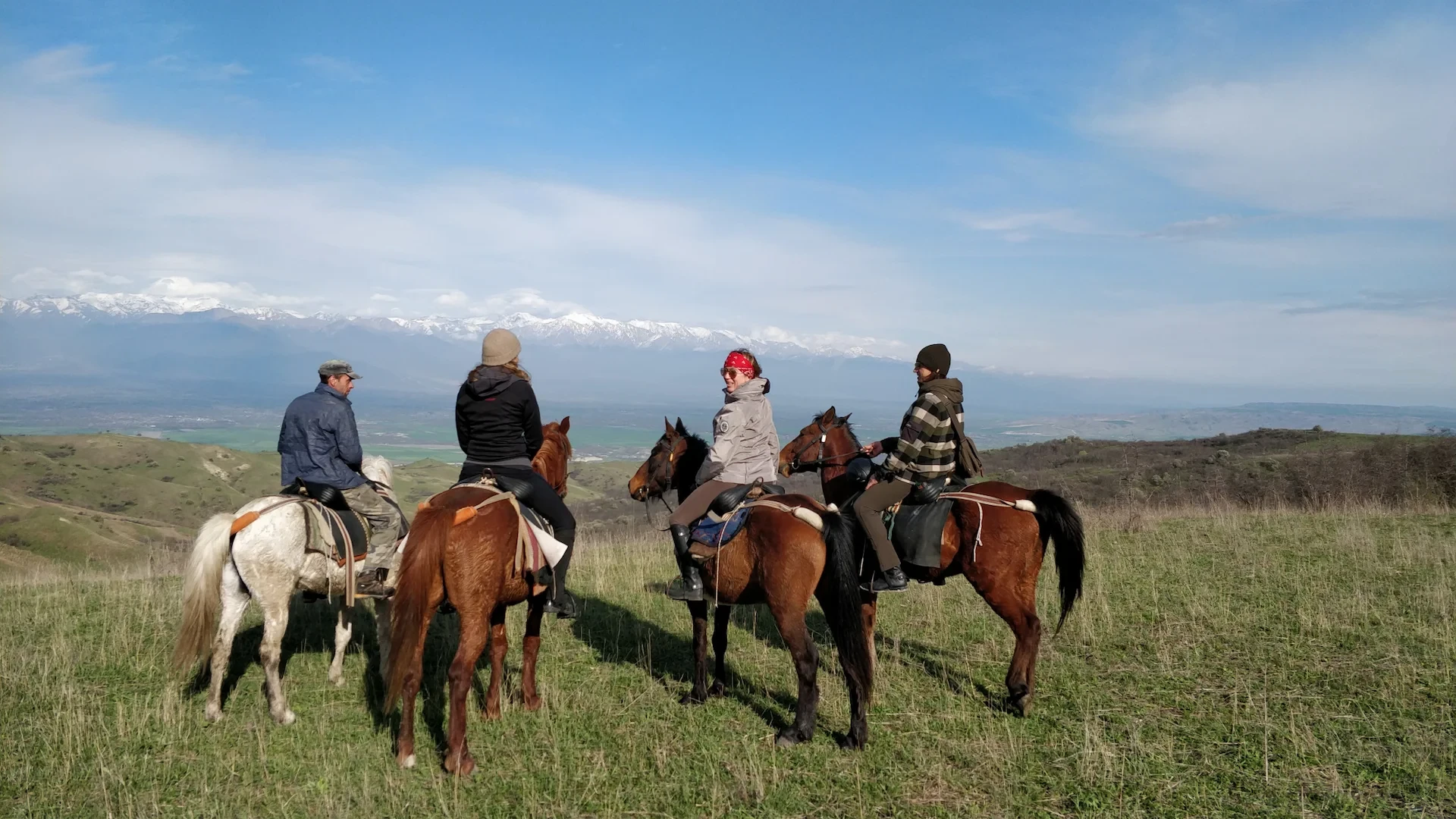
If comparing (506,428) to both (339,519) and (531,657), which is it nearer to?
(339,519)

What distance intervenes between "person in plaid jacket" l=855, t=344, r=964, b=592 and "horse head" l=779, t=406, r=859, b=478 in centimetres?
152

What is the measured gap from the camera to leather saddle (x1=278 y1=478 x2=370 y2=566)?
687 centimetres

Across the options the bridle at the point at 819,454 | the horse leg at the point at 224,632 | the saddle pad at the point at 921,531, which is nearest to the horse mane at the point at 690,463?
the bridle at the point at 819,454

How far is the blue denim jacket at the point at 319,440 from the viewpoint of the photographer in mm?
6773

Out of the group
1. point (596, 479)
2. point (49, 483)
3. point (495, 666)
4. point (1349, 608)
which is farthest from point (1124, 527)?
point (49, 483)

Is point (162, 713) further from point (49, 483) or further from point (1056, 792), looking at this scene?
point (49, 483)

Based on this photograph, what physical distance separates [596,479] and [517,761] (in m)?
65.2

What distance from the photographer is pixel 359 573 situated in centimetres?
717

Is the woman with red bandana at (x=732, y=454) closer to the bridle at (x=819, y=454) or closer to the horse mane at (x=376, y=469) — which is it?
the bridle at (x=819, y=454)

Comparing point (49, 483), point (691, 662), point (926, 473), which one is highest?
point (926, 473)

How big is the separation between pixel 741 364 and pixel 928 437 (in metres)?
1.81

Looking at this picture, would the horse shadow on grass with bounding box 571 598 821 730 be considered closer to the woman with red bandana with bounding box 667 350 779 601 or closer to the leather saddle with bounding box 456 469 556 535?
the woman with red bandana with bounding box 667 350 779 601

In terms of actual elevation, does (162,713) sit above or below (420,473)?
above

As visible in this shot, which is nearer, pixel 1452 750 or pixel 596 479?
pixel 1452 750
